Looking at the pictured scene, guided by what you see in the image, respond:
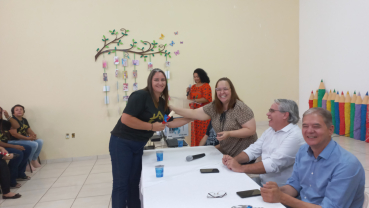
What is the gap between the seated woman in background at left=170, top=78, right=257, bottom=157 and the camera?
215 centimetres

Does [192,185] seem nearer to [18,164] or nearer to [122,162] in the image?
[122,162]

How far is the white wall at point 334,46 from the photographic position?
4129 mm

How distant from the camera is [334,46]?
186 inches

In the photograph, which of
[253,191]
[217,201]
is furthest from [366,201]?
[217,201]

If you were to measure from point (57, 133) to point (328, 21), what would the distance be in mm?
5592

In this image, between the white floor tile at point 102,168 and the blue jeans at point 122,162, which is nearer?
the blue jeans at point 122,162

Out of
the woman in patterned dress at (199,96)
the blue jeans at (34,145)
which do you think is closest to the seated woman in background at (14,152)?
the blue jeans at (34,145)

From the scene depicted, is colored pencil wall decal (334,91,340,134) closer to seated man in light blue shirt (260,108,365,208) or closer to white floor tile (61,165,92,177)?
seated man in light blue shirt (260,108,365,208)

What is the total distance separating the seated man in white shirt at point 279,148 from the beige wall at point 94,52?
316 centimetres

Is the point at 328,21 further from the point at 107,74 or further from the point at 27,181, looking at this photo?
the point at 27,181

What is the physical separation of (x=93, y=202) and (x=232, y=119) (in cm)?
187

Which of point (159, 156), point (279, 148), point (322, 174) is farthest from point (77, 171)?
point (322, 174)

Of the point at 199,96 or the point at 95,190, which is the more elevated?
the point at 199,96

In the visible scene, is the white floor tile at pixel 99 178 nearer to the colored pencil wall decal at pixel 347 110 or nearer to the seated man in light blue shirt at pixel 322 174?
the seated man in light blue shirt at pixel 322 174
